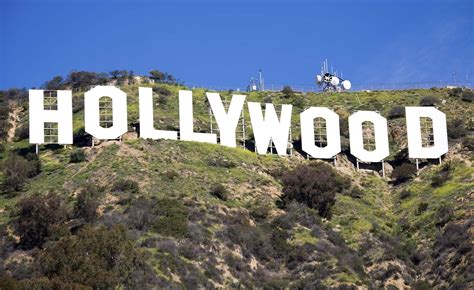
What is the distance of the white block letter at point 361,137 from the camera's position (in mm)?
91062

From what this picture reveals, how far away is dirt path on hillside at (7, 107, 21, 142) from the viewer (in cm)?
9641

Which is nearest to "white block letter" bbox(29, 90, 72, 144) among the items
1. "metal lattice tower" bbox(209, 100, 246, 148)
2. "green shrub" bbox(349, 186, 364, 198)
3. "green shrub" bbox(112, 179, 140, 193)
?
"green shrub" bbox(112, 179, 140, 193)

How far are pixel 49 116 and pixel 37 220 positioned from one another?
17.2 m

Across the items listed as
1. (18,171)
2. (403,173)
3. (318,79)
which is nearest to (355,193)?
(403,173)

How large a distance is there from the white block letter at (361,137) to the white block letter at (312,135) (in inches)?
54.1

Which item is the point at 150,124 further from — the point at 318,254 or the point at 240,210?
the point at 318,254

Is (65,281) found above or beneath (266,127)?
beneath

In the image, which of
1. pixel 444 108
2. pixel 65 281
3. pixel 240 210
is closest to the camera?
pixel 65 281

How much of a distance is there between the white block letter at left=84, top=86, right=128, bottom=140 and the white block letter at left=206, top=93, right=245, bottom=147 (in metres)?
8.03

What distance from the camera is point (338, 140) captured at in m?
91.2

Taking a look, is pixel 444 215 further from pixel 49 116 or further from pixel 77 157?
pixel 49 116

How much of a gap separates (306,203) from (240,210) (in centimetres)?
593

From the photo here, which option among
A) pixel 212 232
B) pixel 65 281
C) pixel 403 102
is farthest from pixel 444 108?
pixel 65 281

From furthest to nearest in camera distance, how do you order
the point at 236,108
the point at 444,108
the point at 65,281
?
the point at 444,108 → the point at 236,108 → the point at 65,281
